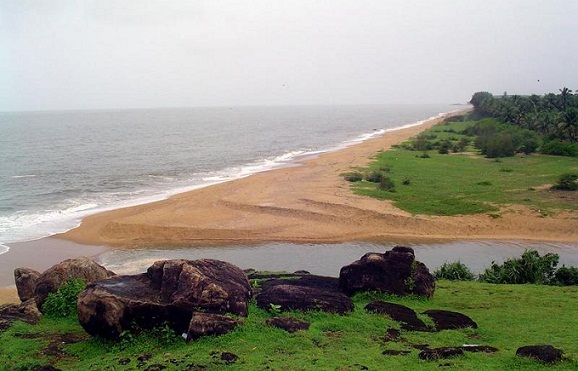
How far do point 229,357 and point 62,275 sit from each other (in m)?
7.24

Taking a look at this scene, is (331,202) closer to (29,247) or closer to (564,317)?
(29,247)

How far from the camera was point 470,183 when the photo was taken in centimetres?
4728

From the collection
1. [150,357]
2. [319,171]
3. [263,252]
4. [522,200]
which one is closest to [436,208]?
[522,200]

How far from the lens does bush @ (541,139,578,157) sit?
199ft

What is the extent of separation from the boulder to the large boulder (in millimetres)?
921

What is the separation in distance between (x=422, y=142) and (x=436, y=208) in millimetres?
43050

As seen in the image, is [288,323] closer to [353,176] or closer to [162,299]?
[162,299]

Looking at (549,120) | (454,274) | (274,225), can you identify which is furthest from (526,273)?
(549,120)

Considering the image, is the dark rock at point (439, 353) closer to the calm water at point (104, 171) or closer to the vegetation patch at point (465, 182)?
the vegetation patch at point (465, 182)

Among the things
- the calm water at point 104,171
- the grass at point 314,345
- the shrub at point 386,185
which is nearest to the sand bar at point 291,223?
the shrub at point 386,185

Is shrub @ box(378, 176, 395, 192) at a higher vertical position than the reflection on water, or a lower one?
higher

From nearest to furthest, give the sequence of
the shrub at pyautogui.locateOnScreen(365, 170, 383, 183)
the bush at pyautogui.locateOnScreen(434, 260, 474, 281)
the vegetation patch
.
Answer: the bush at pyautogui.locateOnScreen(434, 260, 474, 281) → the vegetation patch → the shrub at pyautogui.locateOnScreen(365, 170, 383, 183)

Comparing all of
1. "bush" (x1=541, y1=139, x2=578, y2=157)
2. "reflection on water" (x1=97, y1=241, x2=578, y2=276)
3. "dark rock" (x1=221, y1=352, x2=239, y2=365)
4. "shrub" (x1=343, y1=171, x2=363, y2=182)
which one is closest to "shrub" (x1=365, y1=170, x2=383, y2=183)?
"shrub" (x1=343, y1=171, x2=363, y2=182)

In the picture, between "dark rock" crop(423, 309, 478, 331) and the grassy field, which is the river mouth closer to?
the grassy field
